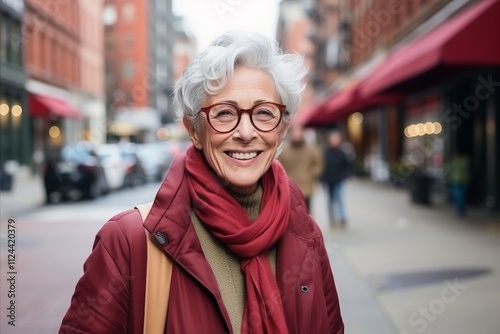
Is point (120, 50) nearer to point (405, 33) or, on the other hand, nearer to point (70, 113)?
point (70, 113)

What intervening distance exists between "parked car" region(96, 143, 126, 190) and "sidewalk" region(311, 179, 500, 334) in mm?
9037

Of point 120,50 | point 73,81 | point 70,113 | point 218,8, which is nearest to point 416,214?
point 218,8

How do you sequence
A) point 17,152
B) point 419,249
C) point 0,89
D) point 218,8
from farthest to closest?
point 17,152 < point 0,89 < point 419,249 < point 218,8

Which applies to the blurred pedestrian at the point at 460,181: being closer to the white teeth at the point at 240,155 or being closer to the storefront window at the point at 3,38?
the white teeth at the point at 240,155

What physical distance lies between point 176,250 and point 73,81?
4346 centimetres

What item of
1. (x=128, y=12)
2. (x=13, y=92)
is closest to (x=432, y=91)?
(x=13, y=92)

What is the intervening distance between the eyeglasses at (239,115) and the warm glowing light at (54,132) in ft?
122

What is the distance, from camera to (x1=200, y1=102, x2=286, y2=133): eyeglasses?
2088 millimetres

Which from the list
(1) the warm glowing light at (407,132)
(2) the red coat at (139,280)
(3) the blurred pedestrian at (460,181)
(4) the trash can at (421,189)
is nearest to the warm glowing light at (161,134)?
(1) the warm glowing light at (407,132)

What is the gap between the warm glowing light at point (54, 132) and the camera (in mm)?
37562

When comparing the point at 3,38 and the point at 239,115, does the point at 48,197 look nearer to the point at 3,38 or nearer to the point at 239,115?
the point at 3,38

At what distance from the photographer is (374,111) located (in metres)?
31.6

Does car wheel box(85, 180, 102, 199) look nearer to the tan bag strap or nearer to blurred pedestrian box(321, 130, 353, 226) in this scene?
blurred pedestrian box(321, 130, 353, 226)

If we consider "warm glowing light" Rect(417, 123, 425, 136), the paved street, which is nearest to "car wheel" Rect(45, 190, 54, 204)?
the paved street
